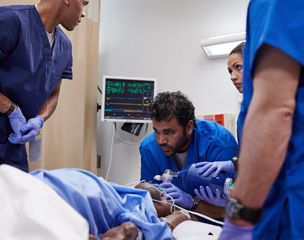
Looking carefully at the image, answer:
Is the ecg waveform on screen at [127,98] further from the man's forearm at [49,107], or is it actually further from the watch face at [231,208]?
the watch face at [231,208]

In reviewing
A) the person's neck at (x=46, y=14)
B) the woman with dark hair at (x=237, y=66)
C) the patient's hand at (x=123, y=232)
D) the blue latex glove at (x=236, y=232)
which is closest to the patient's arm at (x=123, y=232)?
the patient's hand at (x=123, y=232)

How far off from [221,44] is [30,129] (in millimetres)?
1788

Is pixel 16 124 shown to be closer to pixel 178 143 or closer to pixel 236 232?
pixel 178 143

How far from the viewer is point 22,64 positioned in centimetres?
153

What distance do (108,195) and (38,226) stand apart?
40 cm

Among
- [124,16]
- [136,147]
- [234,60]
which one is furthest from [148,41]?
[234,60]

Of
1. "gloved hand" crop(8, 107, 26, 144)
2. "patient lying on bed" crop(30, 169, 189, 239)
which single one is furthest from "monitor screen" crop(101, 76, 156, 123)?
"patient lying on bed" crop(30, 169, 189, 239)

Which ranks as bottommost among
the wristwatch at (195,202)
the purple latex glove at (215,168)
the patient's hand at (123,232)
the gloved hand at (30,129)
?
the wristwatch at (195,202)

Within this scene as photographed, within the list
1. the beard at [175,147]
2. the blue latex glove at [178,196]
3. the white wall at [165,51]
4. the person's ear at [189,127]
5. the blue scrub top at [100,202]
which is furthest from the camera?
the white wall at [165,51]

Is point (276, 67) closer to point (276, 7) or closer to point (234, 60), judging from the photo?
point (276, 7)

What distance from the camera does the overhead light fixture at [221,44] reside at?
8.23 ft

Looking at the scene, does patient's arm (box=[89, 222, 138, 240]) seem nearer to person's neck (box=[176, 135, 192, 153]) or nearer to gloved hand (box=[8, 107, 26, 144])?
gloved hand (box=[8, 107, 26, 144])

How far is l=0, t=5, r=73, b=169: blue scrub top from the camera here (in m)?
1.47

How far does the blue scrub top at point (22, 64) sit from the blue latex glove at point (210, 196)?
973 millimetres
